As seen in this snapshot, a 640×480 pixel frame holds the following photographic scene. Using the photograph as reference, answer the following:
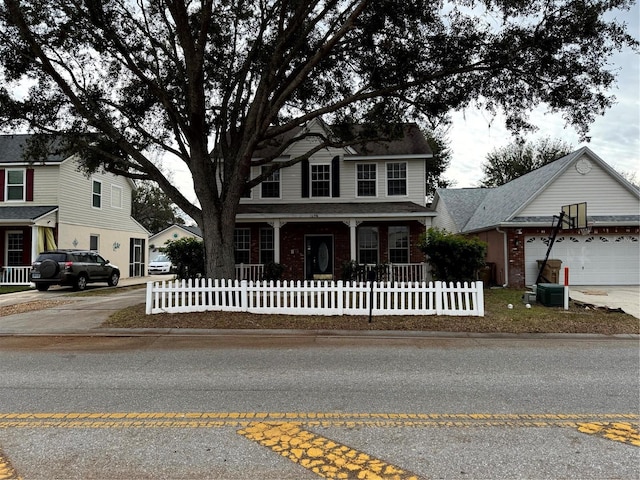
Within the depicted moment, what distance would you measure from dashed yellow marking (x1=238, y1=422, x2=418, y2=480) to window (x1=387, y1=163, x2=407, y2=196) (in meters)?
15.8

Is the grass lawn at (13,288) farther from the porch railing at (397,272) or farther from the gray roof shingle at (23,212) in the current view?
the porch railing at (397,272)

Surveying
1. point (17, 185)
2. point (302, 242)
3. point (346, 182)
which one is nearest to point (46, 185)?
point (17, 185)

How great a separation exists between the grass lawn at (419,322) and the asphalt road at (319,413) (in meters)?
1.75

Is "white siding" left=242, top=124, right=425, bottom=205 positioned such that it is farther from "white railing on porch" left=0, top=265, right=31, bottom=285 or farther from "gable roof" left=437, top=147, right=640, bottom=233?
"white railing on porch" left=0, top=265, right=31, bottom=285

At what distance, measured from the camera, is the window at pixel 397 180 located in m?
19.1

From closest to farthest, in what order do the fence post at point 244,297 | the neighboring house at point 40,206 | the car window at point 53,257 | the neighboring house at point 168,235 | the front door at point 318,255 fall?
the fence post at point 244,297, the car window at point 53,257, the front door at point 318,255, the neighboring house at point 40,206, the neighboring house at point 168,235

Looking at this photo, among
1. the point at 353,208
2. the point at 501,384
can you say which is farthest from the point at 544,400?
the point at 353,208

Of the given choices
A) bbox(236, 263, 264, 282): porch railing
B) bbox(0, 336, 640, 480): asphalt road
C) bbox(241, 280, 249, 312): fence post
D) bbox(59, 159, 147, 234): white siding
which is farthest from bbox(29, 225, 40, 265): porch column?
bbox(0, 336, 640, 480): asphalt road

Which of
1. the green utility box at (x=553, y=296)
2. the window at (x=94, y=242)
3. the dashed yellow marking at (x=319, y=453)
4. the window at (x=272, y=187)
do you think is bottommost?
the dashed yellow marking at (x=319, y=453)

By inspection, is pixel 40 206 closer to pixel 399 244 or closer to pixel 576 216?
pixel 399 244

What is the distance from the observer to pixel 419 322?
32.7 feet

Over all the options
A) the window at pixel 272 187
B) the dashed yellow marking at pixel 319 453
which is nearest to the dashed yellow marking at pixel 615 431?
the dashed yellow marking at pixel 319 453

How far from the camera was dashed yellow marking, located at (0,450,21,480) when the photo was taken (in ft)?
10.4

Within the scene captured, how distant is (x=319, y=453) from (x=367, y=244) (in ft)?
51.3
